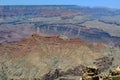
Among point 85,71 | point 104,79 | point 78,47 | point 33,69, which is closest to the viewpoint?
point 104,79

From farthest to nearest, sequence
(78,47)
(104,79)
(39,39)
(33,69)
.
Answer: (39,39), (78,47), (33,69), (104,79)

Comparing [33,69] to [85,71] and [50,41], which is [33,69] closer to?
[50,41]

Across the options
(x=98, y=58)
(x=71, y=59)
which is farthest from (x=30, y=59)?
(x=98, y=58)

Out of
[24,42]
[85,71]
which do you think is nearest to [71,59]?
[24,42]

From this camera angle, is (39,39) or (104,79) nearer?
(104,79)

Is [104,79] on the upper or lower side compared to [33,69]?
upper

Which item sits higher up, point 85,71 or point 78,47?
point 85,71

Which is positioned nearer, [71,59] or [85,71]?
[85,71]

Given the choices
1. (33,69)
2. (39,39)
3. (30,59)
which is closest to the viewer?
(33,69)

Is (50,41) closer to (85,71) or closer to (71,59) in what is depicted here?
(71,59)
